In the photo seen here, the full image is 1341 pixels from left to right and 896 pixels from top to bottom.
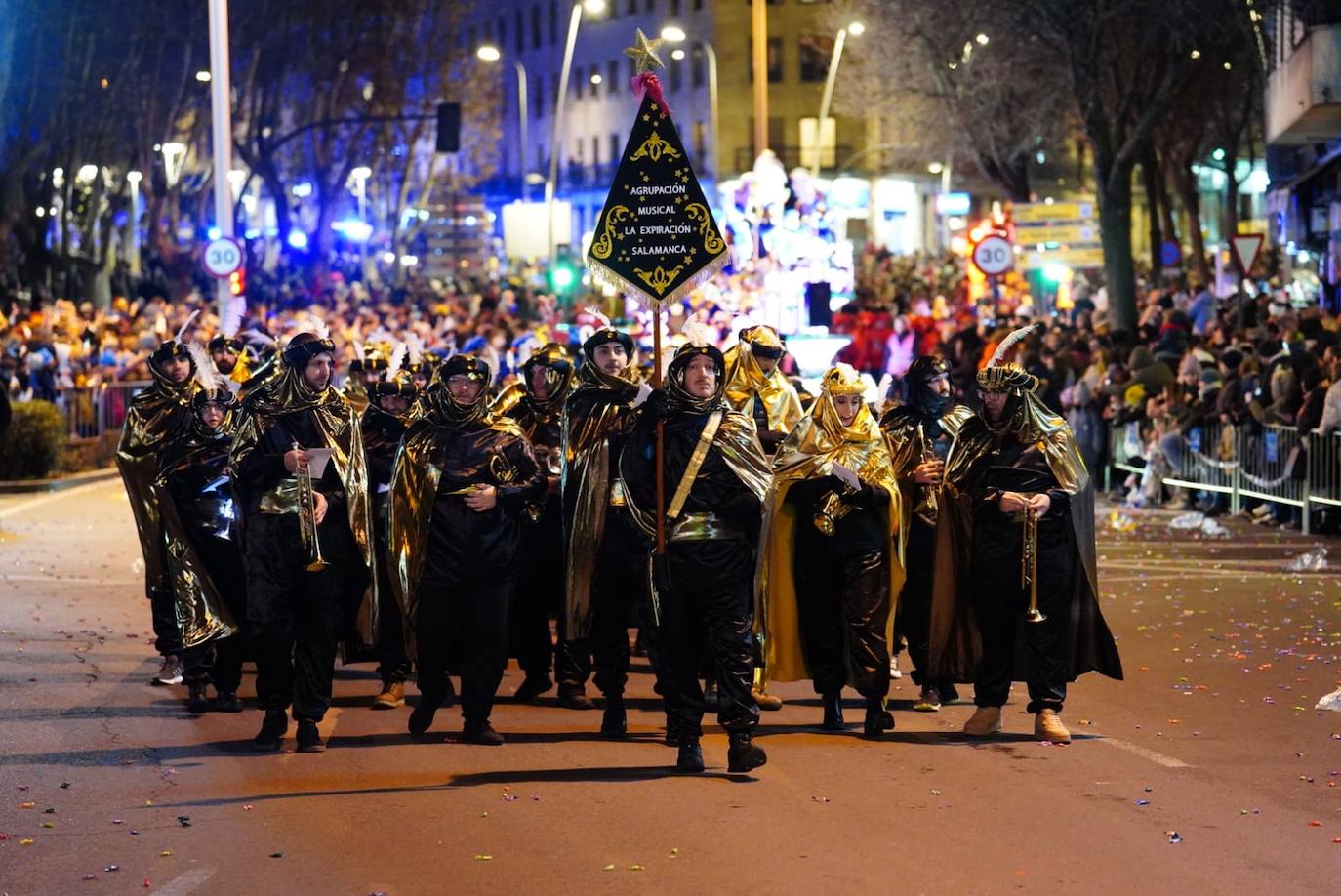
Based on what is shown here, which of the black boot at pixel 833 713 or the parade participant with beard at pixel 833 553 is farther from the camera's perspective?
the black boot at pixel 833 713

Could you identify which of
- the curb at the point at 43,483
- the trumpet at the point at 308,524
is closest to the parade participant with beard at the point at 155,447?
the trumpet at the point at 308,524

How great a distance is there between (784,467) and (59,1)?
121ft

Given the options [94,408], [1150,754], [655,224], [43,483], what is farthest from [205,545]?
[94,408]

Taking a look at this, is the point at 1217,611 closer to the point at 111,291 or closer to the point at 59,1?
the point at 59,1

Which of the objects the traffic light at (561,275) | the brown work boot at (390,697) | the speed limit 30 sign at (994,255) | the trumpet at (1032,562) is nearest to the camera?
the trumpet at (1032,562)

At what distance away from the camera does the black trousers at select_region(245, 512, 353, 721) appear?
10.7m

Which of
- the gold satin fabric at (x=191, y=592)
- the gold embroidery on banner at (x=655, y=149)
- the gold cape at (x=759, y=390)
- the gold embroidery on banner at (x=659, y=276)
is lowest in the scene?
the gold satin fabric at (x=191, y=592)

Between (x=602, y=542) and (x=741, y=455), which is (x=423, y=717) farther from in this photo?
(x=741, y=455)

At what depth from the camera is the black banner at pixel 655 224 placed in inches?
434

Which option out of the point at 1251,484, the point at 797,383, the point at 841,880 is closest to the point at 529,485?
the point at 841,880

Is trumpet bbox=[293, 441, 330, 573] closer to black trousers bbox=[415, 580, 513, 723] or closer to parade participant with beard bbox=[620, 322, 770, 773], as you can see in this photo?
black trousers bbox=[415, 580, 513, 723]

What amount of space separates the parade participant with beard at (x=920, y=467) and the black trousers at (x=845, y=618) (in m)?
0.66

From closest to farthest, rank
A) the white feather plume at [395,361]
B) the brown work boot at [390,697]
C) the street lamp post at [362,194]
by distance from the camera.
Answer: the brown work boot at [390,697]
the white feather plume at [395,361]
the street lamp post at [362,194]

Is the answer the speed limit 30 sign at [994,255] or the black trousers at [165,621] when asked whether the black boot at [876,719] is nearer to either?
the black trousers at [165,621]
